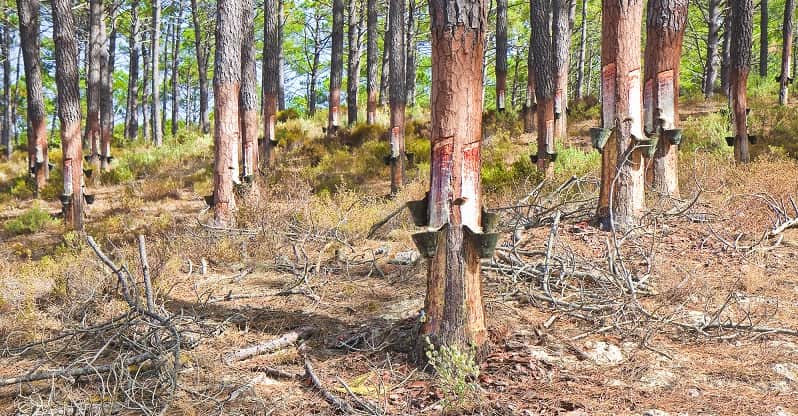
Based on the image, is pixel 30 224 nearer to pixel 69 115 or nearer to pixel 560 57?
pixel 69 115

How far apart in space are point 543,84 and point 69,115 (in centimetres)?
887

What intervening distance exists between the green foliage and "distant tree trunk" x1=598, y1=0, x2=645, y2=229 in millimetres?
10769

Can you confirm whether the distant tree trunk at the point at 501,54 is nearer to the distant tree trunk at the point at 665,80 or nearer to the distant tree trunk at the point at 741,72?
the distant tree trunk at the point at 741,72

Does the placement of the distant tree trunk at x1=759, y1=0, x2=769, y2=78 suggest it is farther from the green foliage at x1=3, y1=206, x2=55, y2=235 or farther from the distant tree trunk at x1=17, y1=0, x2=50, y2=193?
the distant tree trunk at x1=17, y1=0, x2=50, y2=193

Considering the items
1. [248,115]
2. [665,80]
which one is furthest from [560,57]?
[248,115]

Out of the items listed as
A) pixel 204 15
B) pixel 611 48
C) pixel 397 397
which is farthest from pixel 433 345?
pixel 204 15

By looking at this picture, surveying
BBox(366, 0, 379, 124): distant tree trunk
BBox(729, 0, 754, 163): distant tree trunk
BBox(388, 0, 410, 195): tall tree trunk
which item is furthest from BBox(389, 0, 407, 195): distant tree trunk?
BBox(729, 0, 754, 163): distant tree trunk

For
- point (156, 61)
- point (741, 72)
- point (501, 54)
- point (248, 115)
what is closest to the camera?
point (741, 72)

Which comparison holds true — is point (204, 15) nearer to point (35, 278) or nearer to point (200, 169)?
point (200, 169)

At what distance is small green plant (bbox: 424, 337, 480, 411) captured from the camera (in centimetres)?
302

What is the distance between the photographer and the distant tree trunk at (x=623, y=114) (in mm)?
6098

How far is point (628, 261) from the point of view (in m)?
5.32

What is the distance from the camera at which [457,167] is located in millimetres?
3432

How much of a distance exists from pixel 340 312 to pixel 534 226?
2423 mm
